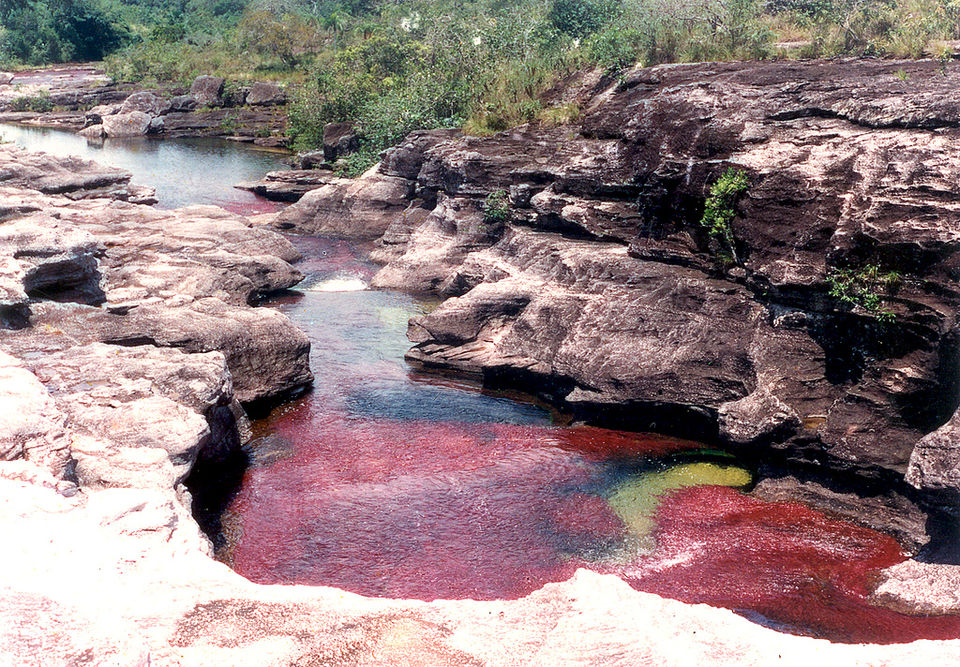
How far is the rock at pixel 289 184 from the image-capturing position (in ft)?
104

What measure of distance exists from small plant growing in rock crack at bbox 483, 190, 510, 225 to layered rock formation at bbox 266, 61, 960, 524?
39 cm

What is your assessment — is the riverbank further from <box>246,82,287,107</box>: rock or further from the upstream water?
the upstream water

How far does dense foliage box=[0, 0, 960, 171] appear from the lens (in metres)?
20.8

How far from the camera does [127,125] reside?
46.6 m

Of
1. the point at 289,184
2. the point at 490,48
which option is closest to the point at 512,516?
the point at 289,184

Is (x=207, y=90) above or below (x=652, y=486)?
above

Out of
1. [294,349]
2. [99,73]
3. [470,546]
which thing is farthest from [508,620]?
[99,73]

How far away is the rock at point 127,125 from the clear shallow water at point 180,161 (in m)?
0.72

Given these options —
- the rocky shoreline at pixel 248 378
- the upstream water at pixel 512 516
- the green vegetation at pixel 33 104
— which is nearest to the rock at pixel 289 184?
the rocky shoreline at pixel 248 378

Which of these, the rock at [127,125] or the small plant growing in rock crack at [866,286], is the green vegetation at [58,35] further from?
the small plant growing in rock crack at [866,286]

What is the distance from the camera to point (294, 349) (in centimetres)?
1580

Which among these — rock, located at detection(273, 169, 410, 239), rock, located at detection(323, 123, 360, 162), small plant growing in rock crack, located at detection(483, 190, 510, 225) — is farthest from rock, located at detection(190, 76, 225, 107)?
small plant growing in rock crack, located at detection(483, 190, 510, 225)

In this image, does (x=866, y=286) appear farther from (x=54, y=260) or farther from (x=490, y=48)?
(x=490, y=48)

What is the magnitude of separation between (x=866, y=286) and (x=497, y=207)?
34.4 feet
